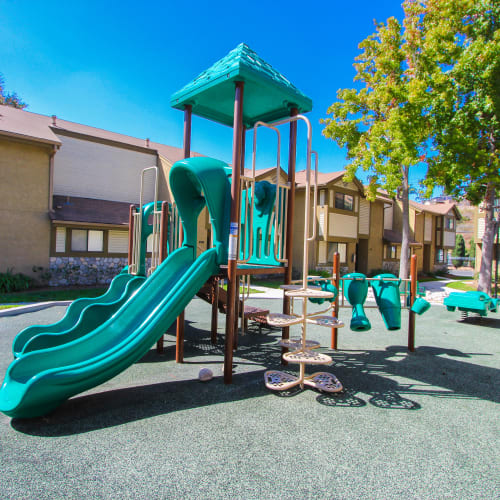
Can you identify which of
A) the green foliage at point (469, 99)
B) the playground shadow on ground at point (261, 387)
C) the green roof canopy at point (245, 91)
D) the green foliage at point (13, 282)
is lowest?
the playground shadow on ground at point (261, 387)

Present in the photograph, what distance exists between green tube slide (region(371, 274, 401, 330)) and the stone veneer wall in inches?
586

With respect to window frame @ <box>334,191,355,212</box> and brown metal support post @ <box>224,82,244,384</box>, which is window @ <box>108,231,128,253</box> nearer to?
window frame @ <box>334,191,355,212</box>

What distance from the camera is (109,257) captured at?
18.1 meters

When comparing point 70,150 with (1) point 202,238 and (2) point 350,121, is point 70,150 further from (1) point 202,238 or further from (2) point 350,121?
(2) point 350,121

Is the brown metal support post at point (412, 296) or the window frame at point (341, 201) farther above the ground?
the window frame at point (341, 201)

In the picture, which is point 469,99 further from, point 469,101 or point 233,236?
point 233,236

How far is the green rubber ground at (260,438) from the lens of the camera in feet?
8.91

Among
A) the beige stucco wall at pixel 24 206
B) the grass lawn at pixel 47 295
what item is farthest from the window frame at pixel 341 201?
the beige stucco wall at pixel 24 206

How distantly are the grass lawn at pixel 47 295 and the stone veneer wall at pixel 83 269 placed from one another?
829mm

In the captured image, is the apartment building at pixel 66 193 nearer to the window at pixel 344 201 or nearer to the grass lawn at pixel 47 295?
the grass lawn at pixel 47 295

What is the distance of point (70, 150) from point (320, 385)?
60.3 feet

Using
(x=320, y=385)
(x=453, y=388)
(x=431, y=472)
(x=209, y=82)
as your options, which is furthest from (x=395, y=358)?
(x=209, y=82)

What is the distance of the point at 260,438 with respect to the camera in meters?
3.47

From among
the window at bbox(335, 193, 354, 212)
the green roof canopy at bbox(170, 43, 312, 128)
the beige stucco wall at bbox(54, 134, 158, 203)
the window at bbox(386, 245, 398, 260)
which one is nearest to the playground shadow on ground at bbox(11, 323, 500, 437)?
the green roof canopy at bbox(170, 43, 312, 128)
